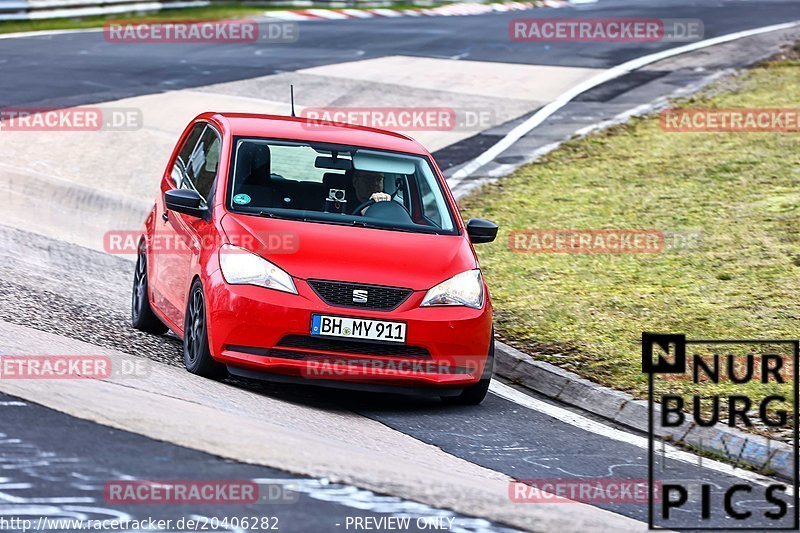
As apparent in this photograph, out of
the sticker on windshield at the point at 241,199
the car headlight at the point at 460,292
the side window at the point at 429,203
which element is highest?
the sticker on windshield at the point at 241,199

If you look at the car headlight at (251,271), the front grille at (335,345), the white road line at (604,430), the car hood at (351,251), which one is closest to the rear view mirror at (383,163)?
the car hood at (351,251)

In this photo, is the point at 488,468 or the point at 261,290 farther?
the point at 261,290

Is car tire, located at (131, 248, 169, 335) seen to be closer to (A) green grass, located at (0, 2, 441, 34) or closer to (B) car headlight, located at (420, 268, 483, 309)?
(B) car headlight, located at (420, 268, 483, 309)

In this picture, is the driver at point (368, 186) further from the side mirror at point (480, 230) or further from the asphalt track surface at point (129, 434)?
the asphalt track surface at point (129, 434)

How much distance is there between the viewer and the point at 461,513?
6434mm

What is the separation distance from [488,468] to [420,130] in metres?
13.5

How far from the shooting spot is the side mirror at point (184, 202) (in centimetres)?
944

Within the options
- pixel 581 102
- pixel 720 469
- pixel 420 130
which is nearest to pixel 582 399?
pixel 720 469

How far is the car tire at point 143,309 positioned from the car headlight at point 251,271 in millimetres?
1897

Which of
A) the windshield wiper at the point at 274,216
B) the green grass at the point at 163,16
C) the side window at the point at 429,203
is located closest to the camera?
the windshield wiper at the point at 274,216

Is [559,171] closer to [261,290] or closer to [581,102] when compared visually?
[581,102]

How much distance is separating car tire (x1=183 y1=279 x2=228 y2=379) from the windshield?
0.67 m

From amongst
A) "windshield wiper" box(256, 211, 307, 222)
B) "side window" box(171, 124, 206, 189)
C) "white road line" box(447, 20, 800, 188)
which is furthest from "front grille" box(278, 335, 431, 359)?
"white road line" box(447, 20, 800, 188)

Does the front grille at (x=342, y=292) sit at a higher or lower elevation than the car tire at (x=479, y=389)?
higher
